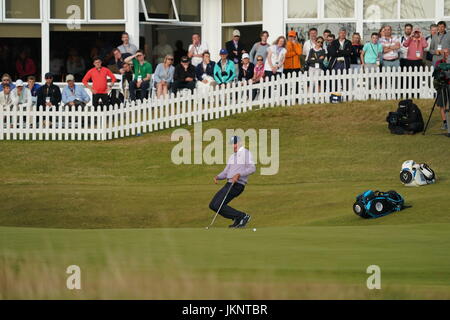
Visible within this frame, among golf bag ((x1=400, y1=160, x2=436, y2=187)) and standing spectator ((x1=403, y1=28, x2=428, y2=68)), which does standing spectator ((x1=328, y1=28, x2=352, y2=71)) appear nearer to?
standing spectator ((x1=403, y1=28, x2=428, y2=68))

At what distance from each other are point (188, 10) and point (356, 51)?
6.02 metres

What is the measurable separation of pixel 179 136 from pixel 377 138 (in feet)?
17.4

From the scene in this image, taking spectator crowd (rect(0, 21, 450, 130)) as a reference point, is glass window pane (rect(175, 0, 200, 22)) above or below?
above

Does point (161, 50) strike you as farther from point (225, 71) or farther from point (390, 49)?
point (390, 49)

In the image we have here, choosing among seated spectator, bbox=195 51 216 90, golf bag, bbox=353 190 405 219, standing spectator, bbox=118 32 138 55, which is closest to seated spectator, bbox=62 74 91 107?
standing spectator, bbox=118 32 138 55

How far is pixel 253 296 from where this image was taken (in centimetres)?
1003

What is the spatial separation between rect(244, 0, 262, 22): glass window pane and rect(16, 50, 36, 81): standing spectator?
23.2ft

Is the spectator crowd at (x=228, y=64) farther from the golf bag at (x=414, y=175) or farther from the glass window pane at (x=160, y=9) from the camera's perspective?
the golf bag at (x=414, y=175)

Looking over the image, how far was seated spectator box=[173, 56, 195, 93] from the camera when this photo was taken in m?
30.6

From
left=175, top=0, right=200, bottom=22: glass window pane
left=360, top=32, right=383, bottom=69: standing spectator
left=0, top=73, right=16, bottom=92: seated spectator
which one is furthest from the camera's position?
left=175, top=0, right=200, bottom=22: glass window pane

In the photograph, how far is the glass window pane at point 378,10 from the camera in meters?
33.0

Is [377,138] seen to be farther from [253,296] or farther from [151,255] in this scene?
[253,296]

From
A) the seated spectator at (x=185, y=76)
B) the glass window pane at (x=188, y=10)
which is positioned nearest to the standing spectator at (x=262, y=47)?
the seated spectator at (x=185, y=76)

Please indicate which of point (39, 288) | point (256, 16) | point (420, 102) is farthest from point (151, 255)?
point (256, 16)
